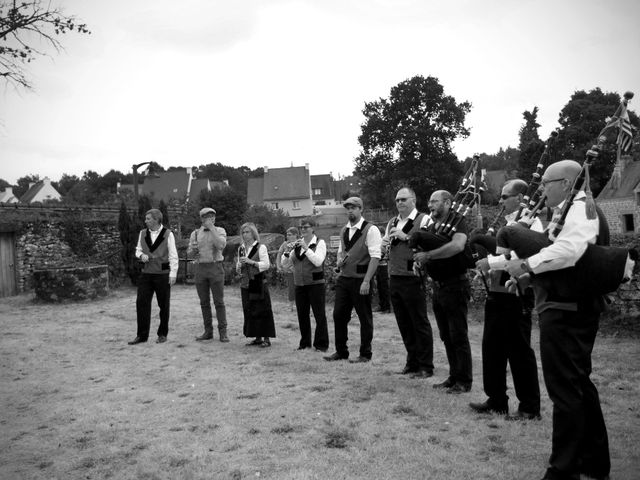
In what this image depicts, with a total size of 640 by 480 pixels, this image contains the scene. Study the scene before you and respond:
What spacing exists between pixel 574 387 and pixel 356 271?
388 centimetres

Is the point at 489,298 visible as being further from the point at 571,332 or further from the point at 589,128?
the point at 589,128

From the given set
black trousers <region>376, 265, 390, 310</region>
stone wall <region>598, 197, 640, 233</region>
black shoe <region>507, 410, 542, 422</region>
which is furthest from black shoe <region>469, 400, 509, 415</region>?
stone wall <region>598, 197, 640, 233</region>

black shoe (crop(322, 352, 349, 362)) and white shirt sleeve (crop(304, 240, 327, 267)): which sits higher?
white shirt sleeve (crop(304, 240, 327, 267))

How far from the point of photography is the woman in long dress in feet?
28.0

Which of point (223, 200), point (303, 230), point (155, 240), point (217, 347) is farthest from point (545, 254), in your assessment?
point (223, 200)

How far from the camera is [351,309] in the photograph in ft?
23.5

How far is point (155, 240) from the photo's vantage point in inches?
355

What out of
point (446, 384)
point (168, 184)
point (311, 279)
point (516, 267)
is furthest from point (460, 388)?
point (168, 184)

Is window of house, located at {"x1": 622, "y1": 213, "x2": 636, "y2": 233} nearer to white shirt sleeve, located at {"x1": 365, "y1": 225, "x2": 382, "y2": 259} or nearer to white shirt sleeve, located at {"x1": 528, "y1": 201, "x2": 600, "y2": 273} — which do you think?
white shirt sleeve, located at {"x1": 365, "y1": 225, "x2": 382, "y2": 259}

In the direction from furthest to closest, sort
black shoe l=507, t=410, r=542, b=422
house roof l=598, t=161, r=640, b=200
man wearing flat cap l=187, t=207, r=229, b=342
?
house roof l=598, t=161, r=640, b=200 < man wearing flat cap l=187, t=207, r=229, b=342 < black shoe l=507, t=410, r=542, b=422

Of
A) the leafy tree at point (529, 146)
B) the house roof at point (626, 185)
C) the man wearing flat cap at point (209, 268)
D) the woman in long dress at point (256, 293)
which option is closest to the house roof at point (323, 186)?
the leafy tree at point (529, 146)

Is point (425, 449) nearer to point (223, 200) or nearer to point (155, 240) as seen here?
point (155, 240)

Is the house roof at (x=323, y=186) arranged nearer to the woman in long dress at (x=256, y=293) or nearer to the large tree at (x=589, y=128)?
the large tree at (x=589, y=128)

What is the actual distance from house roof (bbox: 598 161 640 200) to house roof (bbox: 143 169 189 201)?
47644mm
